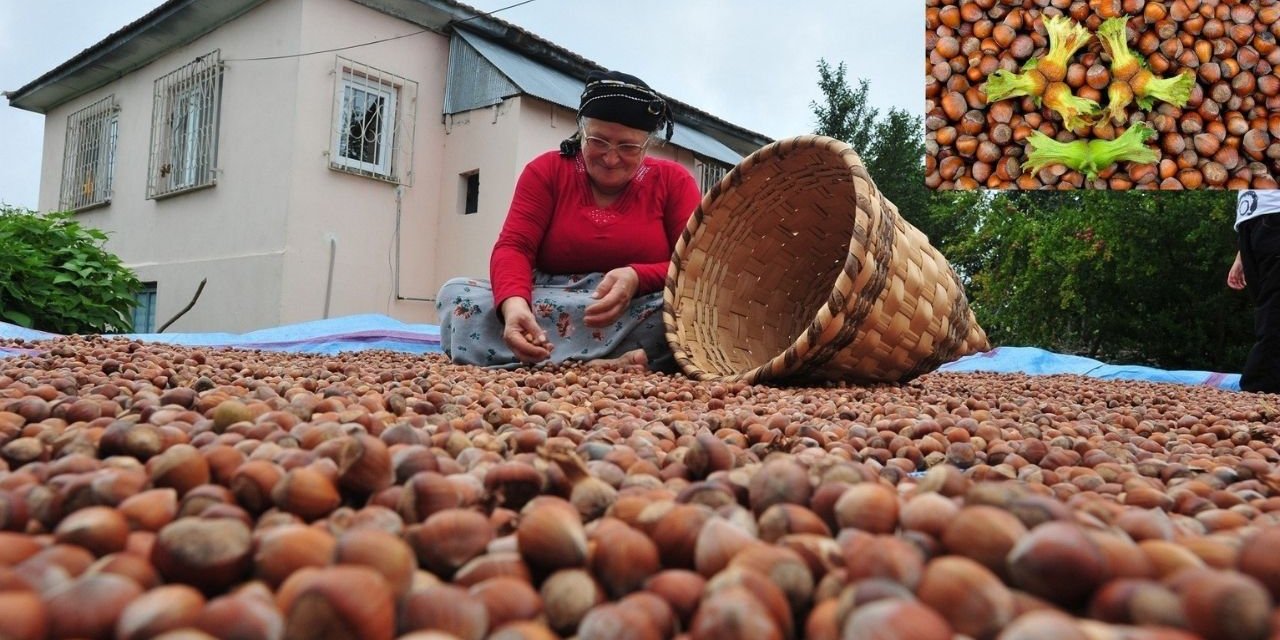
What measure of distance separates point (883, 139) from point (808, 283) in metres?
14.6

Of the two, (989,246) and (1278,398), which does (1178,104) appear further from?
(989,246)

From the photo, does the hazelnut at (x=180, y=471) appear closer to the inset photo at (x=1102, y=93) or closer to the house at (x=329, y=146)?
the inset photo at (x=1102, y=93)

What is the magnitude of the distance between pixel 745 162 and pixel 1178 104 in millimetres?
1464

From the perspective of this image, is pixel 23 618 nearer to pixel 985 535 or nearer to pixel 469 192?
pixel 985 535

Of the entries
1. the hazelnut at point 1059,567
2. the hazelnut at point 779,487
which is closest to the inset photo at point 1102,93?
the hazelnut at point 779,487

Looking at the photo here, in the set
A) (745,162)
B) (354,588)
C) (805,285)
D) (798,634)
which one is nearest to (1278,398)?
(805,285)

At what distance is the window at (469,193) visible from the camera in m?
7.73

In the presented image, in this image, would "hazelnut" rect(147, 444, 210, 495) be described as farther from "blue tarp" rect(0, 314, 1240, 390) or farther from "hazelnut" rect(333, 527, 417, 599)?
"blue tarp" rect(0, 314, 1240, 390)

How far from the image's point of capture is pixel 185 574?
0.75 meters

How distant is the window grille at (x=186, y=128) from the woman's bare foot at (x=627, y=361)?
590 cm

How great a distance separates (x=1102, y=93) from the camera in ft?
9.99

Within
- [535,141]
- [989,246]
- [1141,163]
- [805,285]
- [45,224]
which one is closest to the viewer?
[1141,163]

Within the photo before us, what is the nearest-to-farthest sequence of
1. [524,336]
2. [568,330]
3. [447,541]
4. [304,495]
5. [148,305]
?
[447,541] → [304,495] → [524,336] → [568,330] → [148,305]

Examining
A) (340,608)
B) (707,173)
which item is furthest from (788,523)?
(707,173)
